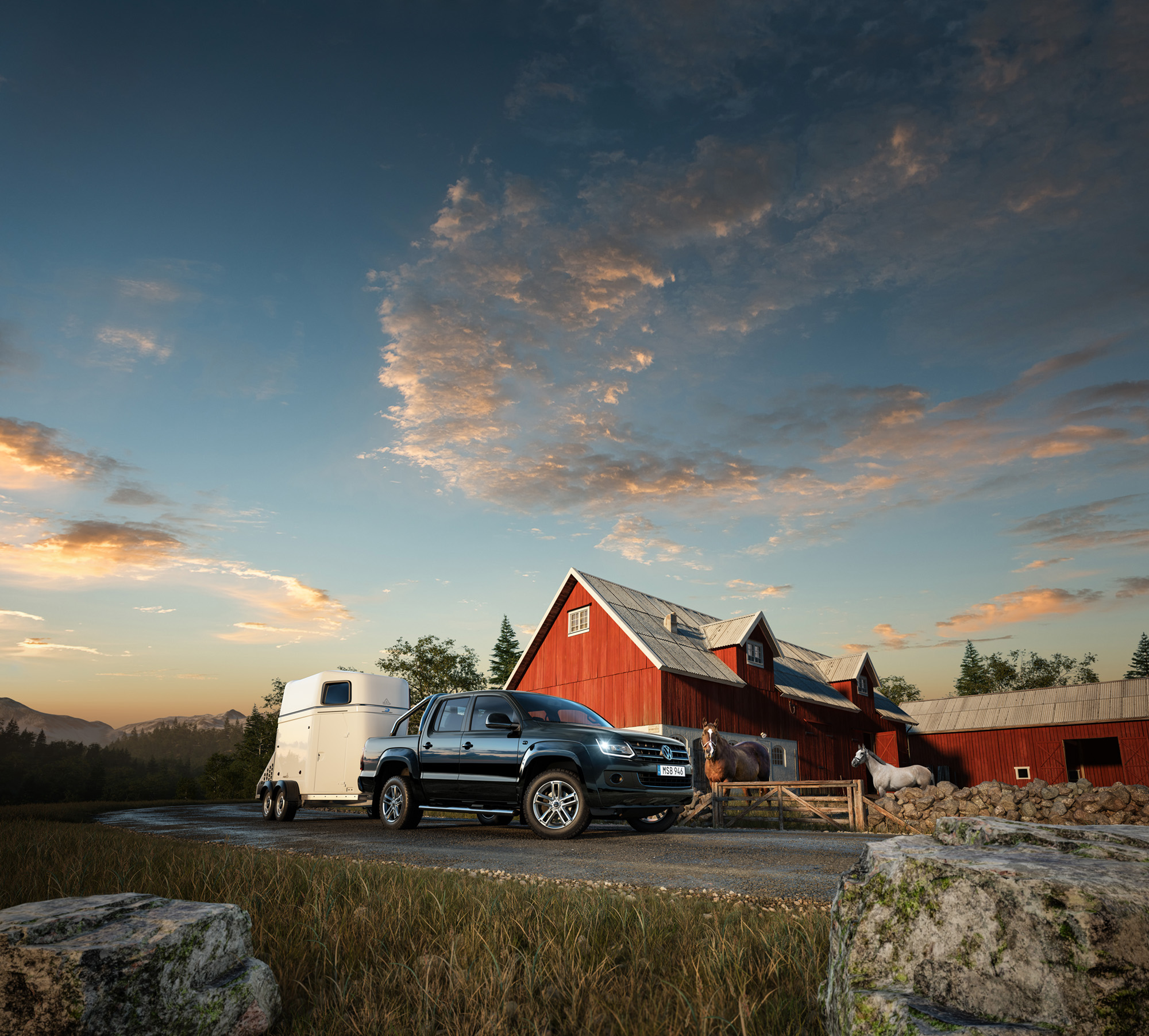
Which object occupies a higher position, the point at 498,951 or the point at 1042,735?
the point at 1042,735

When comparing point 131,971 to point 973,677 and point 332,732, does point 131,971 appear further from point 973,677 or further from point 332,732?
point 973,677

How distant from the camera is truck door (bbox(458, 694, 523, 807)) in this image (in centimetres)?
1150

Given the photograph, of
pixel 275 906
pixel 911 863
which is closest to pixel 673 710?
pixel 275 906

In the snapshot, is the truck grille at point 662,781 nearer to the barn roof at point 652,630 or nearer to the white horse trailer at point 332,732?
the white horse trailer at point 332,732

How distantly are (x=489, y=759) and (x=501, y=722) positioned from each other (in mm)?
626

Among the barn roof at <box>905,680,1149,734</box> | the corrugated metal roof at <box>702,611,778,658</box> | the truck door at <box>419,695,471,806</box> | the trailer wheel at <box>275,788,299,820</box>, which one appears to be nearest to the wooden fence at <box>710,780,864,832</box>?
the truck door at <box>419,695,471,806</box>

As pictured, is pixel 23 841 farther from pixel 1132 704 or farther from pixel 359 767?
pixel 1132 704

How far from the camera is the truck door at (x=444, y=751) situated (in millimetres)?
12289

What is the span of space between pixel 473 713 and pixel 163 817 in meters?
12.2

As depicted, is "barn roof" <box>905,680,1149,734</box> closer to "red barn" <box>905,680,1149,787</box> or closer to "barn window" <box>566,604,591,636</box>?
"red barn" <box>905,680,1149,787</box>

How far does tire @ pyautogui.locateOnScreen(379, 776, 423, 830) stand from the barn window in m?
18.5

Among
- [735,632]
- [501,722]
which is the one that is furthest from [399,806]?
[735,632]

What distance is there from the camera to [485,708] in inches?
486

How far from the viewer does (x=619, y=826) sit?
13.8 m
